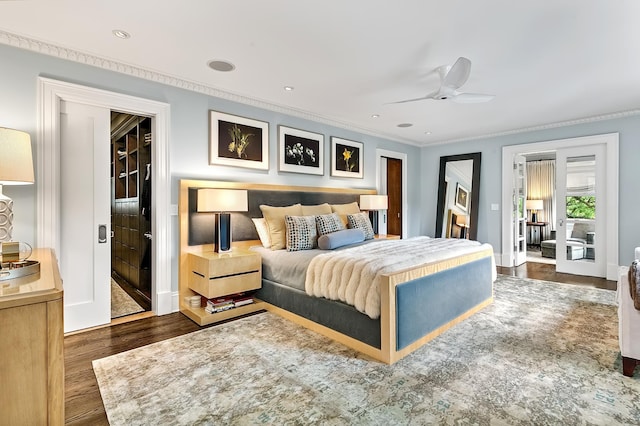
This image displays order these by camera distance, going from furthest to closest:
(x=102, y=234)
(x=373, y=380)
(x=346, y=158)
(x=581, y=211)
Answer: (x=346, y=158)
(x=581, y=211)
(x=102, y=234)
(x=373, y=380)

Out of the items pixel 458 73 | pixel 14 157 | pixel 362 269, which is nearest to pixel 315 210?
pixel 362 269

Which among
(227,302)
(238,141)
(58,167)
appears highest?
(238,141)

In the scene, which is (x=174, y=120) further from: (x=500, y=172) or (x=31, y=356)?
(x=500, y=172)

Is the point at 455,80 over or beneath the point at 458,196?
over

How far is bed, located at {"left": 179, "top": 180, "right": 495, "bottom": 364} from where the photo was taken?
2371 mm

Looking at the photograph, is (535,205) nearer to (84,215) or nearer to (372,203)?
(372,203)

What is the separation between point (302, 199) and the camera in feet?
15.4

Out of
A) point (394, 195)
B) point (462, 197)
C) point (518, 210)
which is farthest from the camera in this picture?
point (394, 195)

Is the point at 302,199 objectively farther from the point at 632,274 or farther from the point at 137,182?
the point at 632,274

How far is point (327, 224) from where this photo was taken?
12.8ft

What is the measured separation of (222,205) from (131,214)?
206cm

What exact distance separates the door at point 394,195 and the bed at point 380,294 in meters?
3.17

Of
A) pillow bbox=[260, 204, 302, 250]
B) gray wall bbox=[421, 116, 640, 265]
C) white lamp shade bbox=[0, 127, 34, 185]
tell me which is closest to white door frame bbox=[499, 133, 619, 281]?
gray wall bbox=[421, 116, 640, 265]

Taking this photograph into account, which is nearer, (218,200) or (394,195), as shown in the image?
(218,200)
